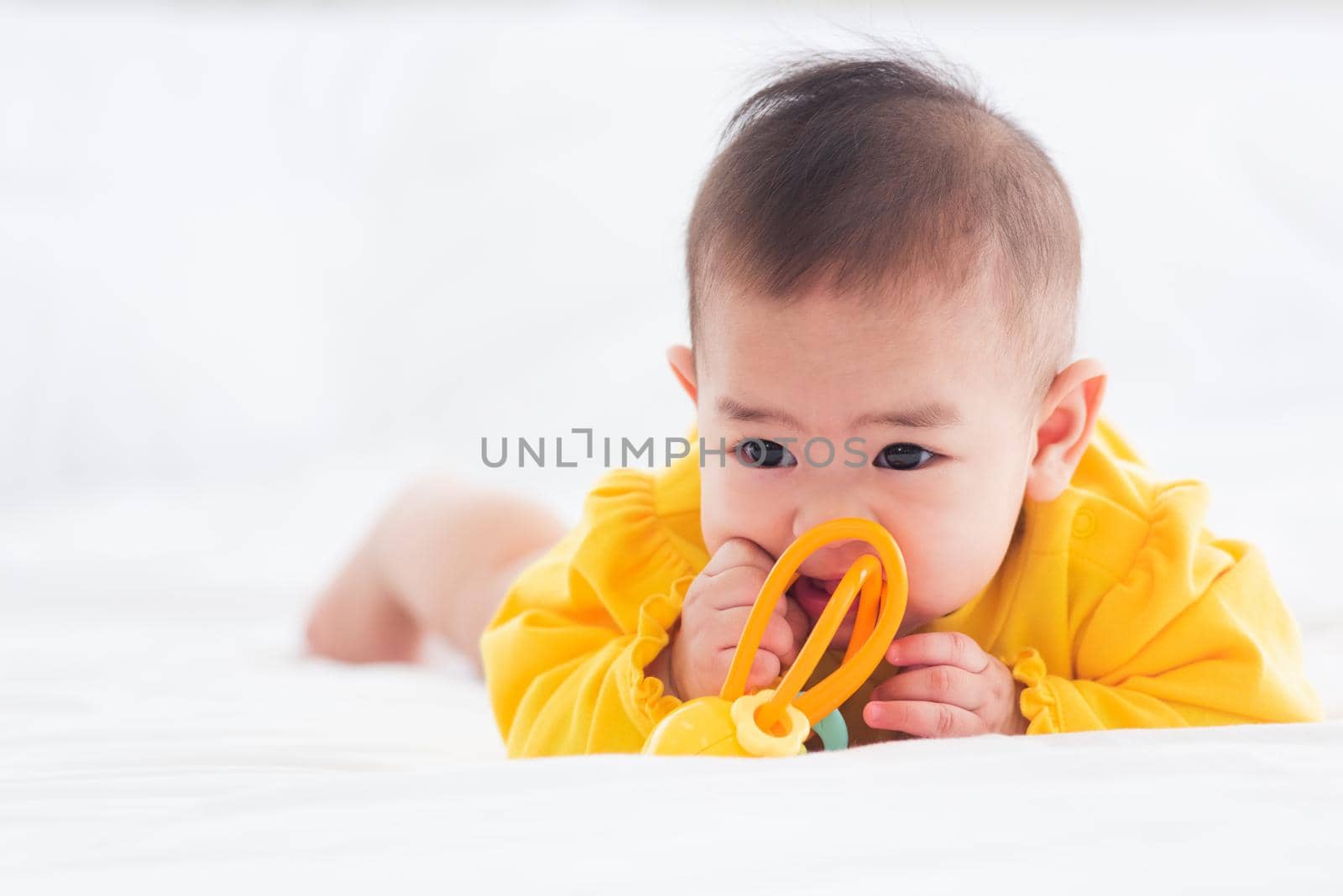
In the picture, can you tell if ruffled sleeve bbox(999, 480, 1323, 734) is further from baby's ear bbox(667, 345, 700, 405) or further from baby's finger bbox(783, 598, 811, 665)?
baby's ear bbox(667, 345, 700, 405)

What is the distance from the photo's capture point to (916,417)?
39.6 inches

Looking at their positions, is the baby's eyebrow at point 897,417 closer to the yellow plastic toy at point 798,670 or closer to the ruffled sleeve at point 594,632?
the yellow plastic toy at point 798,670

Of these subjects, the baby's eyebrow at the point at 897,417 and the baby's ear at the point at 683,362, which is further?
the baby's ear at the point at 683,362

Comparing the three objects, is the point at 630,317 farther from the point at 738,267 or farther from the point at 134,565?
the point at 738,267

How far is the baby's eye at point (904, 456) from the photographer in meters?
1.03

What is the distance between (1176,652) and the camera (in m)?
1.11

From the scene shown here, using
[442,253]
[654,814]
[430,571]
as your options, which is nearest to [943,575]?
[654,814]

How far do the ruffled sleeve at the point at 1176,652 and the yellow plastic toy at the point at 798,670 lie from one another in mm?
174

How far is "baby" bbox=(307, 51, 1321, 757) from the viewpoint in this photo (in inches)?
39.5

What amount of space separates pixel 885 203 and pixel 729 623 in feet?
1.07

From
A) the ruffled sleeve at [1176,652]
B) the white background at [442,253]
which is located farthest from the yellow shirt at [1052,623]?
the white background at [442,253]

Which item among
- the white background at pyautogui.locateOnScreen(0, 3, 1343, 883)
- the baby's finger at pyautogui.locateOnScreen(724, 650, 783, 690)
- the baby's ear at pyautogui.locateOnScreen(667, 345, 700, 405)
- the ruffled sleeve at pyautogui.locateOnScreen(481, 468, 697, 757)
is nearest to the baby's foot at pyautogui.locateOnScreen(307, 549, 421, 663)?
the white background at pyautogui.locateOnScreen(0, 3, 1343, 883)

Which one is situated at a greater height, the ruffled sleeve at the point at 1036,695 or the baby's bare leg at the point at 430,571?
the ruffled sleeve at the point at 1036,695

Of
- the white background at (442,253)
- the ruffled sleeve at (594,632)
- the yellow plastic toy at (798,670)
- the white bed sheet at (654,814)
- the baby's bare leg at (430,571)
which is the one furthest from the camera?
the white background at (442,253)
